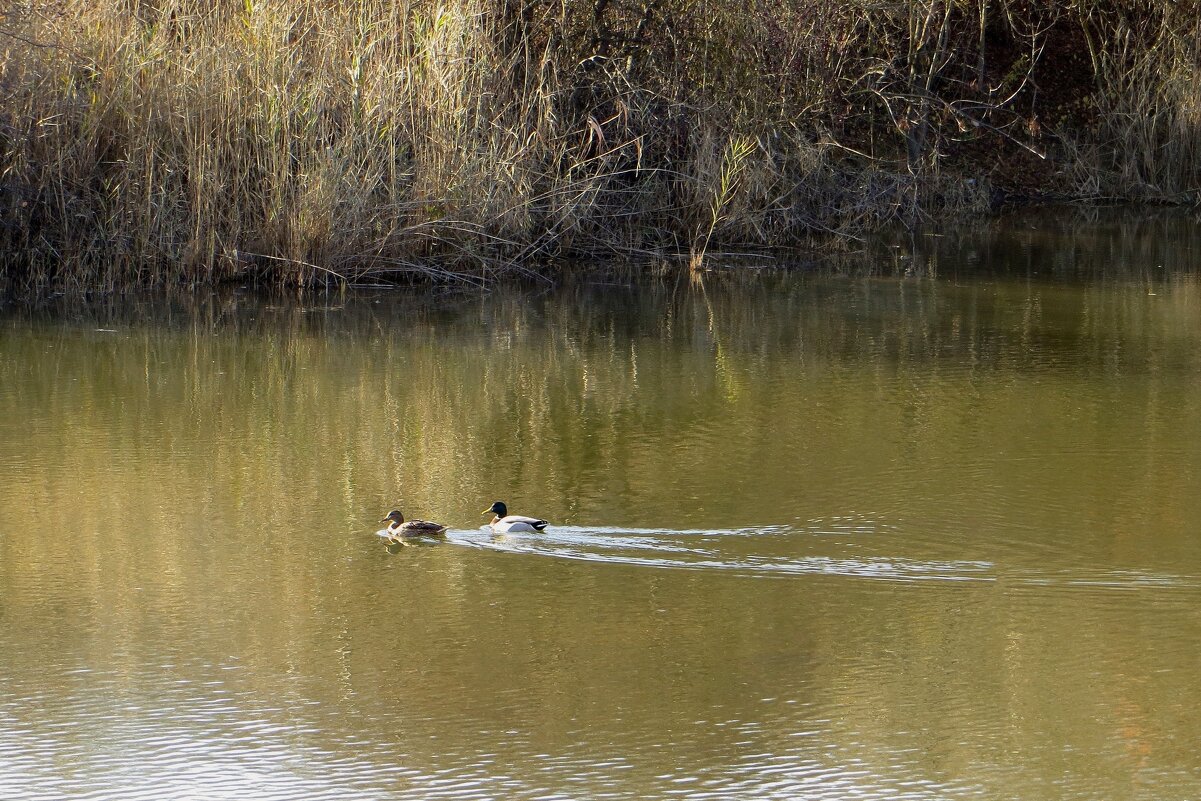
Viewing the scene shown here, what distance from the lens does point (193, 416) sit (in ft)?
24.2

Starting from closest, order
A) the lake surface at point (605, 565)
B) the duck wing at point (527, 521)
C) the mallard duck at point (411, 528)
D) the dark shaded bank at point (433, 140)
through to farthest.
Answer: the lake surface at point (605, 565), the duck wing at point (527, 521), the mallard duck at point (411, 528), the dark shaded bank at point (433, 140)

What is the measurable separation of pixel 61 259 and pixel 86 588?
5.97 m

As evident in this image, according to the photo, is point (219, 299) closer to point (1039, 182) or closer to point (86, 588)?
point (86, 588)

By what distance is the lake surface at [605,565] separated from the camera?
383cm

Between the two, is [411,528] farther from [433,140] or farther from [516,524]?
[433,140]

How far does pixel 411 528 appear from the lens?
5.44 m

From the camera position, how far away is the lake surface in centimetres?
383


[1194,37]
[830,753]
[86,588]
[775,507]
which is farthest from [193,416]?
[1194,37]

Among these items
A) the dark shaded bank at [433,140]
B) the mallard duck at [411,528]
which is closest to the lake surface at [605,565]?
the mallard duck at [411,528]

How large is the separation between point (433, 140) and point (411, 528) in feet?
18.9

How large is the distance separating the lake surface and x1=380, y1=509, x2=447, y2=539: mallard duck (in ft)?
0.20

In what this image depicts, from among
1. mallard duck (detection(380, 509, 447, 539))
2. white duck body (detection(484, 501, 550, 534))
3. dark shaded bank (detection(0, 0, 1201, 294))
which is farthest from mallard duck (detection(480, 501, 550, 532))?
dark shaded bank (detection(0, 0, 1201, 294))

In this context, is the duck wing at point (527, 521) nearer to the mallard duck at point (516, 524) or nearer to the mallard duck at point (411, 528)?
the mallard duck at point (516, 524)

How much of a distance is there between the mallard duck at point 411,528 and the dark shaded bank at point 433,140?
16.8 feet
